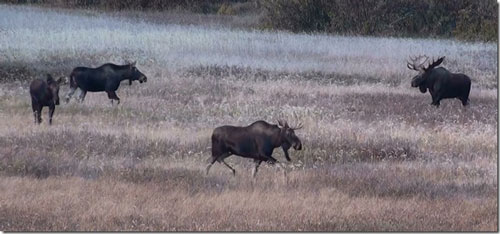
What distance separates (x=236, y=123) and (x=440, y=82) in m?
2.16

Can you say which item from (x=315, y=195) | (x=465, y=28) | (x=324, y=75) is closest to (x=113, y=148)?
(x=315, y=195)

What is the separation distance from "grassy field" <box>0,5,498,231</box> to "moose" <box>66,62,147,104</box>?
9cm

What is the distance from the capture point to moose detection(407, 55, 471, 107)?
30.9 feet

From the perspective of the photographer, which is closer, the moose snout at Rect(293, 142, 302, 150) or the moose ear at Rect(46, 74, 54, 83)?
the moose snout at Rect(293, 142, 302, 150)

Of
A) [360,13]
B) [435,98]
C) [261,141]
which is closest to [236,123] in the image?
[261,141]

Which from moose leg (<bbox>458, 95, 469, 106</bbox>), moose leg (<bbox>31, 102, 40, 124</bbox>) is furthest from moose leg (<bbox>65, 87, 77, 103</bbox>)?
moose leg (<bbox>458, 95, 469, 106</bbox>)

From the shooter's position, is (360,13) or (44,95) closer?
(44,95)

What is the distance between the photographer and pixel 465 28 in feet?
31.4

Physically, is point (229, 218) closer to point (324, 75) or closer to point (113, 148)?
point (113, 148)

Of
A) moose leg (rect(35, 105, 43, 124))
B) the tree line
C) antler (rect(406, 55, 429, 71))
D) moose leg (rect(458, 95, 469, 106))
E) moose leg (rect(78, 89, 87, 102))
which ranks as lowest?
moose leg (rect(35, 105, 43, 124))

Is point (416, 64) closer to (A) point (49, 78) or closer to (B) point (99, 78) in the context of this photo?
(B) point (99, 78)

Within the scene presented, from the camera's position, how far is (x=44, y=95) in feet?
29.2

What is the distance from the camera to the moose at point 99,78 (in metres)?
9.26

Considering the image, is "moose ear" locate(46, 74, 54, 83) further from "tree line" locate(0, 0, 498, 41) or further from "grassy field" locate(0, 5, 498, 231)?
"tree line" locate(0, 0, 498, 41)
